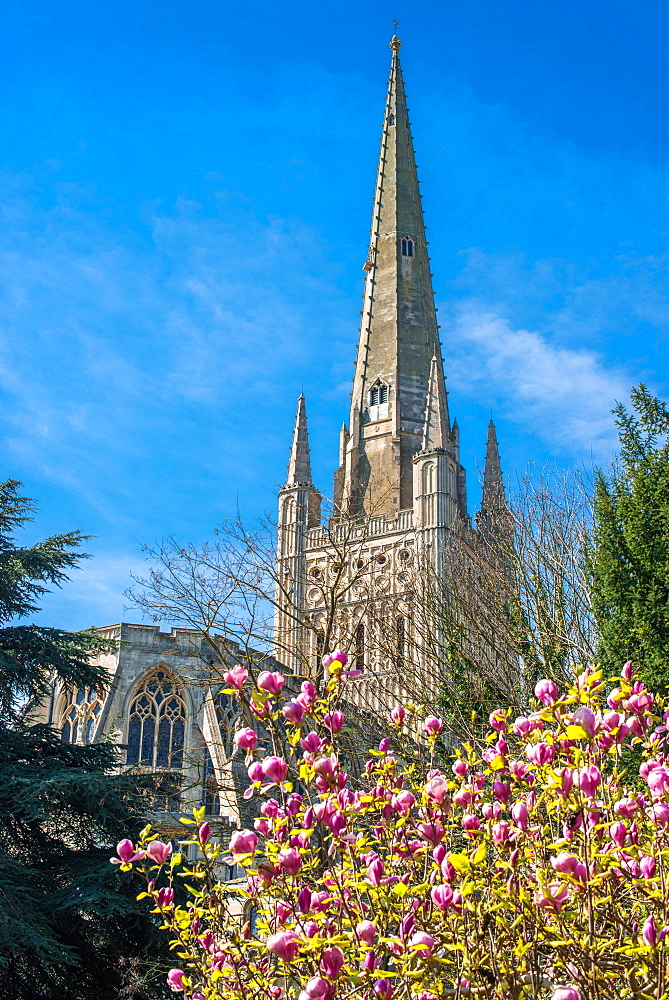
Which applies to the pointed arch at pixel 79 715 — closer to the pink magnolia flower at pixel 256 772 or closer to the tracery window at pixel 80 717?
the tracery window at pixel 80 717

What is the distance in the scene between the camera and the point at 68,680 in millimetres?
17406

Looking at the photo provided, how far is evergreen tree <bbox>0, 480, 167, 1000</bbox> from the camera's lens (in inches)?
528

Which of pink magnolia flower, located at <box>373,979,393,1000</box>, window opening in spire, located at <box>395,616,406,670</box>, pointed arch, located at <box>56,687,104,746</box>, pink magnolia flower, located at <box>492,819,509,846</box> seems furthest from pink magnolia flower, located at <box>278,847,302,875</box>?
pointed arch, located at <box>56,687,104,746</box>

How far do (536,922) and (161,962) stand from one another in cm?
1067

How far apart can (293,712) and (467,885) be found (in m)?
1.19

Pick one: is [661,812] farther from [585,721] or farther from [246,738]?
[246,738]

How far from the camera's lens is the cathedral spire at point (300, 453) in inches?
1844

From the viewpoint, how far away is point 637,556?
45.8 feet

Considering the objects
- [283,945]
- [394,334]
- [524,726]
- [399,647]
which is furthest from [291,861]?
[394,334]

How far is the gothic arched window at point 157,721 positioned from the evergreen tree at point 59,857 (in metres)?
15.1

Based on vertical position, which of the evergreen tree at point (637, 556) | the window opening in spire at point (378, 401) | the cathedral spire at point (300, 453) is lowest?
the evergreen tree at point (637, 556)

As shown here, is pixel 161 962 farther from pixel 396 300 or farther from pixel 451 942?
pixel 396 300

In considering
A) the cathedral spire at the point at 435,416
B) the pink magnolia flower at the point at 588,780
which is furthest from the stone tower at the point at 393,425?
→ the pink magnolia flower at the point at 588,780

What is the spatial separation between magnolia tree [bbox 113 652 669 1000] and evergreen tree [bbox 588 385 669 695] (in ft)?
23.0
